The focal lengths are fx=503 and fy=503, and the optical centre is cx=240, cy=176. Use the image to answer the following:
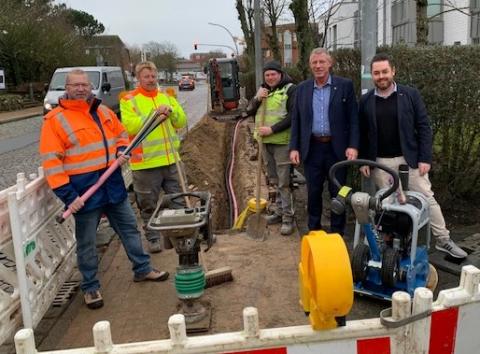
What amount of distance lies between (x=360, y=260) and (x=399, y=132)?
4.00ft

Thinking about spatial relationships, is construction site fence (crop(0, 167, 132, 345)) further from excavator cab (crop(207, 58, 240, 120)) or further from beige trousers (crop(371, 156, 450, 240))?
excavator cab (crop(207, 58, 240, 120))

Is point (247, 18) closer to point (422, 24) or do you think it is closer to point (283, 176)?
point (422, 24)

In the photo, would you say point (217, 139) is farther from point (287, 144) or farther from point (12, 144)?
point (287, 144)

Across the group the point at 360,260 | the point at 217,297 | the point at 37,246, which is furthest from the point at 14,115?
the point at 360,260

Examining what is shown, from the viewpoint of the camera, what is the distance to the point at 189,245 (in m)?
3.41

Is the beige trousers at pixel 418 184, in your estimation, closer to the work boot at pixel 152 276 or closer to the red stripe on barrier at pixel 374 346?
the work boot at pixel 152 276

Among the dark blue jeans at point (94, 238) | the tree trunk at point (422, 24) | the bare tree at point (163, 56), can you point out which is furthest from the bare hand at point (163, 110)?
the bare tree at point (163, 56)

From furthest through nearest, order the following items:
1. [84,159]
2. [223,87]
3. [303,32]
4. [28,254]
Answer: [223,87], [303,32], [84,159], [28,254]

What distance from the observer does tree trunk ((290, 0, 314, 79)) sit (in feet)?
40.1

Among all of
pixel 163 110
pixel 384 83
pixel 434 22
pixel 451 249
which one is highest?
pixel 434 22

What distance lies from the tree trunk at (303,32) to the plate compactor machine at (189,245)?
9495 mm

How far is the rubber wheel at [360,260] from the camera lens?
3.51 m

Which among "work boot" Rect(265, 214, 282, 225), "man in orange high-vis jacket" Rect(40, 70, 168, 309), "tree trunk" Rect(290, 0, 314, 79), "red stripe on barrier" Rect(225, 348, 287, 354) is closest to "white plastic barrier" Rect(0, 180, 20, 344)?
"man in orange high-vis jacket" Rect(40, 70, 168, 309)

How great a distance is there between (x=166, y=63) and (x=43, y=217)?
88576 millimetres
